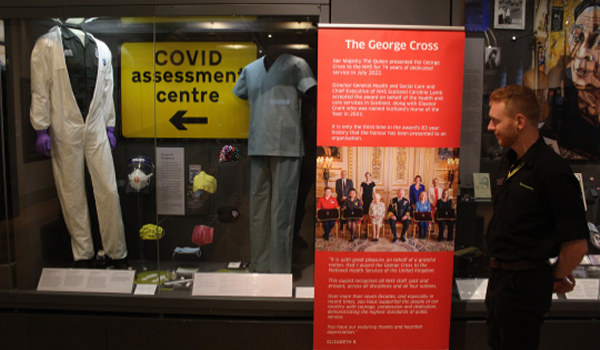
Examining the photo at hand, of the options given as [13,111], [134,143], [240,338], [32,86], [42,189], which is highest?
[32,86]

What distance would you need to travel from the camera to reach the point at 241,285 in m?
2.41

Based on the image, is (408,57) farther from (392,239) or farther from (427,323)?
(427,323)

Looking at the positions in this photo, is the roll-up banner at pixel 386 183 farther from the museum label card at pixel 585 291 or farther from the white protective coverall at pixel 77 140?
the white protective coverall at pixel 77 140

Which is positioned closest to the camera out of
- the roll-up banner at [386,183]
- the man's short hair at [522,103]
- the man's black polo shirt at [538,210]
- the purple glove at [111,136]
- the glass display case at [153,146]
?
the man's black polo shirt at [538,210]

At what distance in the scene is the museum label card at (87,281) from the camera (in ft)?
8.04

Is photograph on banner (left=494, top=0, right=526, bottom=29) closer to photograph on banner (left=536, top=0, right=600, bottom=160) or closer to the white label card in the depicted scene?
photograph on banner (left=536, top=0, right=600, bottom=160)

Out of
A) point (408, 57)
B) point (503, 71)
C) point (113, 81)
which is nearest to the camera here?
point (408, 57)

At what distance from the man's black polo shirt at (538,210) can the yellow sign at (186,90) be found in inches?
67.2

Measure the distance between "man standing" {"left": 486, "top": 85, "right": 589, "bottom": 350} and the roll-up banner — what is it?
375 mm

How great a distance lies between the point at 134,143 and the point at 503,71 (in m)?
2.63

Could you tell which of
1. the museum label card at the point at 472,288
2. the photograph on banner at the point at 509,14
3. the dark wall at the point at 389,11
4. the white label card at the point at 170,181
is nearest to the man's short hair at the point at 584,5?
the photograph on banner at the point at 509,14

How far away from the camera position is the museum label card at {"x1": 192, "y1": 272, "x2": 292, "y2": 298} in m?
2.40

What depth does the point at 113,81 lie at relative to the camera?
2719 mm

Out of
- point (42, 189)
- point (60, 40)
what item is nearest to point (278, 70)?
point (60, 40)
